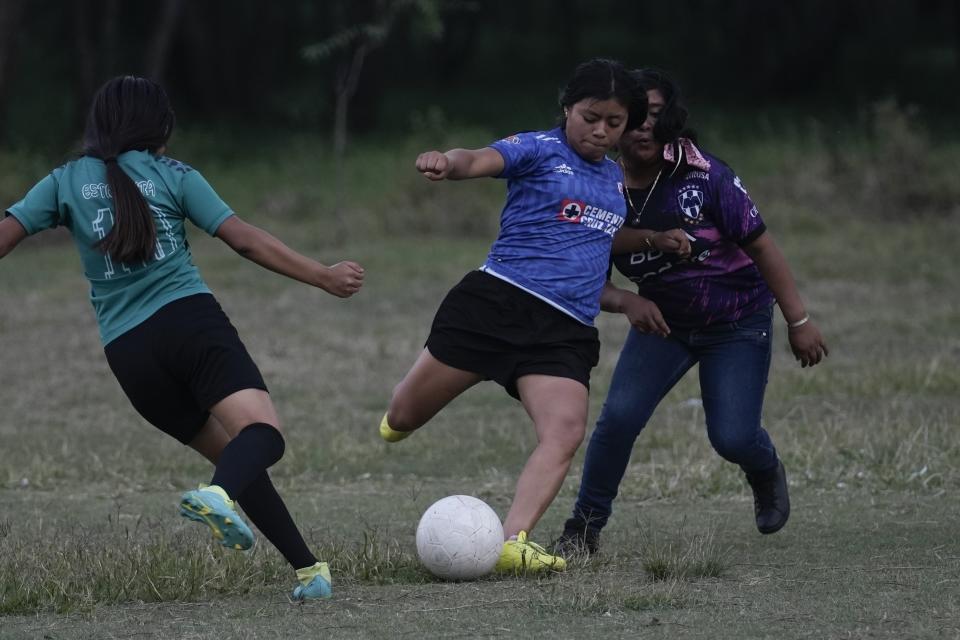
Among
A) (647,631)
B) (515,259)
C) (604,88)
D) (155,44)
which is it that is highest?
(155,44)

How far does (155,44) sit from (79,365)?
12255 millimetres

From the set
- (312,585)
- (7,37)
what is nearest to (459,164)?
(312,585)

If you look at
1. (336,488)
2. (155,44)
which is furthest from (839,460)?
(155,44)

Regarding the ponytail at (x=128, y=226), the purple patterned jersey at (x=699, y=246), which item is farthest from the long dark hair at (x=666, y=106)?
the ponytail at (x=128, y=226)

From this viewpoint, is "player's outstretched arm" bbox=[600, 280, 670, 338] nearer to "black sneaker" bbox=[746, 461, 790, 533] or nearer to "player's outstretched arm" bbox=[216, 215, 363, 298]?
"black sneaker" bbox=[746, 461, 790, 533]

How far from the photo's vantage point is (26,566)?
16.6 feet

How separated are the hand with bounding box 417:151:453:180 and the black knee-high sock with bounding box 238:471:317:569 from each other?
1.11 metres

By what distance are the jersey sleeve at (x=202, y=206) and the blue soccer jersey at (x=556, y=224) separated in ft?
3.37

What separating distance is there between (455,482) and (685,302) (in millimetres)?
2620

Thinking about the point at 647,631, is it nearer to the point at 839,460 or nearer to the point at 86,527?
the point at 86,527

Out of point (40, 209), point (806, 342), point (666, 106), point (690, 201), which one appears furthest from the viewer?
point (806, 342)

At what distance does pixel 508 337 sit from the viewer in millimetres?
5258

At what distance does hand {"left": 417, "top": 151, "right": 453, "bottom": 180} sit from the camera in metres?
4.89

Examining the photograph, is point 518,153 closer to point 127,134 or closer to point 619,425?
point 619,425
